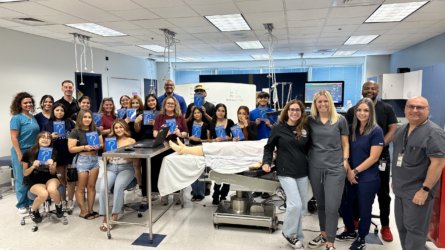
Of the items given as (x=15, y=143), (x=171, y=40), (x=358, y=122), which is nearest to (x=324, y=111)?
(x=358, y=122)

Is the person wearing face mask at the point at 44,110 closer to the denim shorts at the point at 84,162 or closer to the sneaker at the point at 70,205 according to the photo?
the denim shorts at the point at 84,162

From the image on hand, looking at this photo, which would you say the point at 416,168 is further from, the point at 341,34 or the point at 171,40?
the point at 171,40

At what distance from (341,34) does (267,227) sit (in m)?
4.37

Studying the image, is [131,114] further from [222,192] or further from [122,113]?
[222,192]

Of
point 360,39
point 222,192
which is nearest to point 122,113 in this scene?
point 222,192

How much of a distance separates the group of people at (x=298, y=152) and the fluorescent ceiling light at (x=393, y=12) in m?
1.99

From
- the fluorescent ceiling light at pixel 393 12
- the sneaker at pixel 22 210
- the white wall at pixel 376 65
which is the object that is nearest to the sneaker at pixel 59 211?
the sneaker at pixel 22 210

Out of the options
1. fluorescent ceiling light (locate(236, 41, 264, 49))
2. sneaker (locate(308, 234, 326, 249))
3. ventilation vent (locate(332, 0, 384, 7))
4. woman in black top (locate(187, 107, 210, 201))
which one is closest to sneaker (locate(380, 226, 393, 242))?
sneaker (locate(308, 234, 326, 249))

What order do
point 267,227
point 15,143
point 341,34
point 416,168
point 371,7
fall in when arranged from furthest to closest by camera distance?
1. point 341,34
2. point 371,7
3. point 15,143
4. point 267,227
5. point 416,168

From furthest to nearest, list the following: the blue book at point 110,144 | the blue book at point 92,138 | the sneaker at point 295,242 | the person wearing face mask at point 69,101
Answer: the person wearing face mask at point 69,101
the blue book at point 92,138
the blue book at point 110,144
the sneaker at point 295,242

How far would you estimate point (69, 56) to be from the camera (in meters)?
6.61

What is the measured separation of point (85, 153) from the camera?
10.7ft

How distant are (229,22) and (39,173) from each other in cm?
345

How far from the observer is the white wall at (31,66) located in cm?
510
